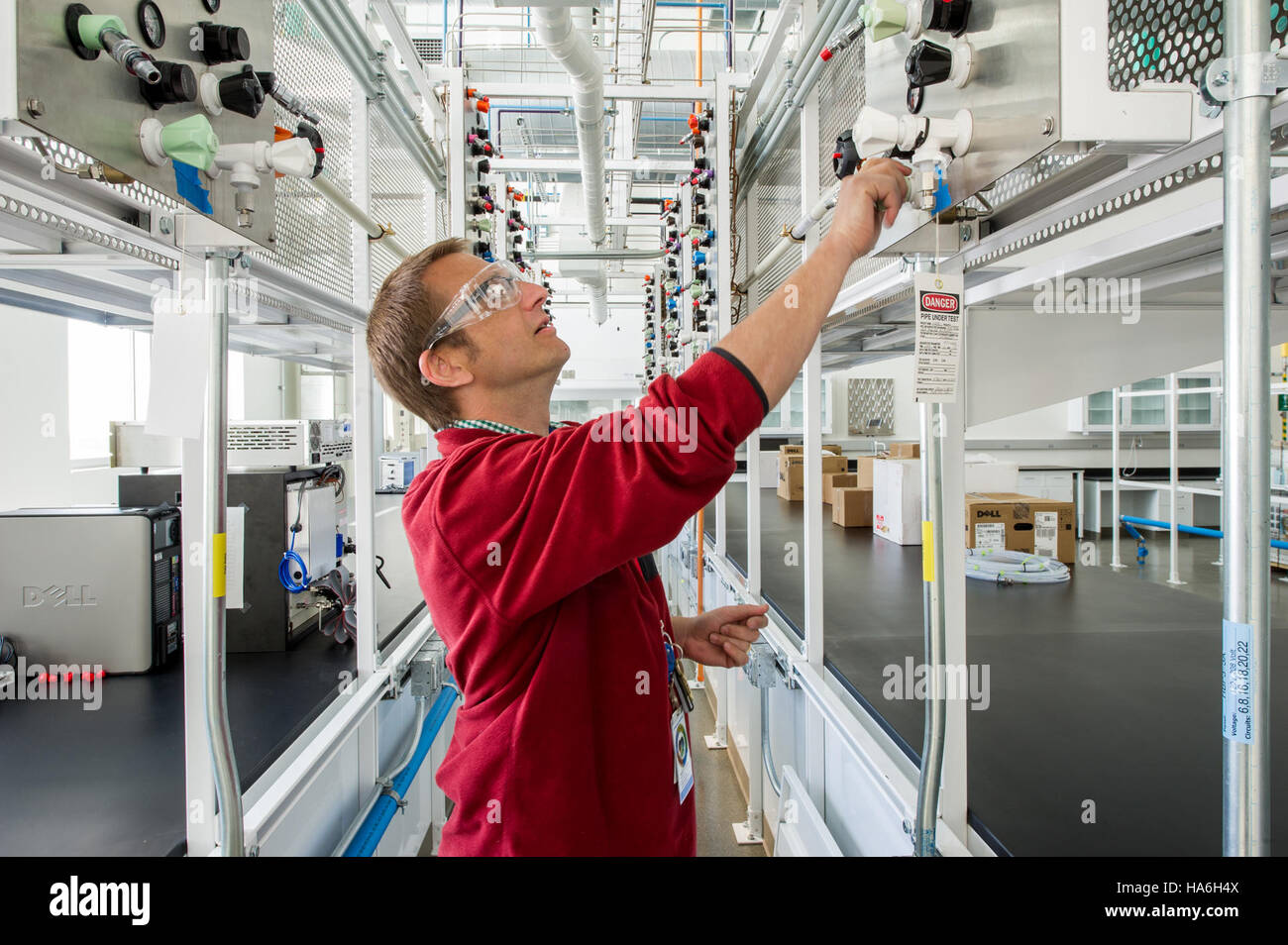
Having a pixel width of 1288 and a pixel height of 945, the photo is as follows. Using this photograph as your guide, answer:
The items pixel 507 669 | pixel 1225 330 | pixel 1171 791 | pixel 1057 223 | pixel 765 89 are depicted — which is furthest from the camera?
pixel 765 89

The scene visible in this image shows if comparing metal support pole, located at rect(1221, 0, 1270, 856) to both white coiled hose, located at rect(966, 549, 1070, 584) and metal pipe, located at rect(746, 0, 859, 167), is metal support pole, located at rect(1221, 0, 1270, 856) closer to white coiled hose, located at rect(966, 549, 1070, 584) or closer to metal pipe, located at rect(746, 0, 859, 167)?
metal pipe, located at rect(746, 0, 859, 167)

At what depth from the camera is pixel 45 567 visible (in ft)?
5.33

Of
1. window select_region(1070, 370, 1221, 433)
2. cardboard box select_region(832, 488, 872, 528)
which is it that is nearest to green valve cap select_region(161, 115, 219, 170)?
cardboard box select_region(832, 488, 872, 528)

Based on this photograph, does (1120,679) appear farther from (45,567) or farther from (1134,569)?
(1134,569)

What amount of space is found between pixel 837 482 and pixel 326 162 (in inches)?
137

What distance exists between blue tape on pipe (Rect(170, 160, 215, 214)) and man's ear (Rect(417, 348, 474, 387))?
1.06 ft

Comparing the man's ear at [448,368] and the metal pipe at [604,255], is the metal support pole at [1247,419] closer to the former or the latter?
the man's ear at [448,368]

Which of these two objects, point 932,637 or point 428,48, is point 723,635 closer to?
point 932,637

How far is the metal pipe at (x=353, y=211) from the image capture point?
1366 millimetres

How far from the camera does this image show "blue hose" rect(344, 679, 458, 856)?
173cm

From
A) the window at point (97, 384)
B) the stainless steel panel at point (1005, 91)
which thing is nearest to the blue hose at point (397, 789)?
the stainless steel panel at point (1005, 91)

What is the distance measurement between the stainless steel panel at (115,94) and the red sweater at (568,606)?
17.4 inches
